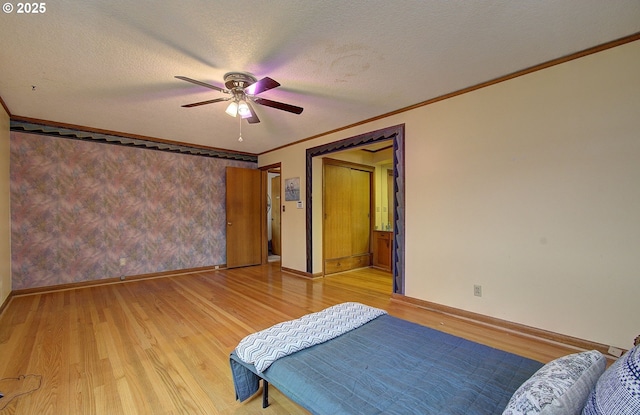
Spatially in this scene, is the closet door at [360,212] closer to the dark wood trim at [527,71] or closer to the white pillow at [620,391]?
the dark wood trim at [527,71]

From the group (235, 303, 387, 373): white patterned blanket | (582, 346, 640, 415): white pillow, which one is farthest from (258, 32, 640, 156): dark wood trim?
(582, 346, 640, 415): white pillow

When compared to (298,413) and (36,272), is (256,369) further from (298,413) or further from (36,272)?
(36,272)

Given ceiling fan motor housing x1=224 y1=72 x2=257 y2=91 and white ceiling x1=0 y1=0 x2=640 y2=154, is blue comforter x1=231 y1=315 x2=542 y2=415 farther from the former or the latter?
ceiling fan motor housing x1=224 y1=72 x2=257 y2=91

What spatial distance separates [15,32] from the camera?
200 cm

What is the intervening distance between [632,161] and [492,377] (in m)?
2.11

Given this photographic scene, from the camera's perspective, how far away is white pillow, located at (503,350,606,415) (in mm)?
819

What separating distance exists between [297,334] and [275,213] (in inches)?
241

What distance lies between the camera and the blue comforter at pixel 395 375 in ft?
4.04

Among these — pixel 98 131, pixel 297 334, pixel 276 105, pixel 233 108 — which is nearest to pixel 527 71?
pixel 276 105

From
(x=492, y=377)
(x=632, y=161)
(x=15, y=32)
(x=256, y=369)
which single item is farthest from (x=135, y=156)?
(x=632, y=161)

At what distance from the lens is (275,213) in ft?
25.6

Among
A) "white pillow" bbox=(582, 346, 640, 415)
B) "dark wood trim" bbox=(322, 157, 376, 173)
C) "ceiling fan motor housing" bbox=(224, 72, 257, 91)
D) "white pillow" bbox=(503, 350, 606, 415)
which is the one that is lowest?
"white pillow" bbox=(503, 350, 606, 415)

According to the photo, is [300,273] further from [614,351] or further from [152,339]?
[614,351]

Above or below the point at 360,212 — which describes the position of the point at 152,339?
below
